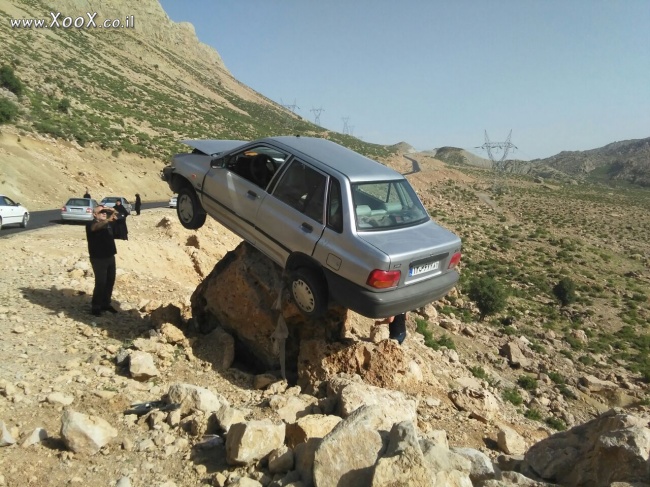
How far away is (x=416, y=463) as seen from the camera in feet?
9.23

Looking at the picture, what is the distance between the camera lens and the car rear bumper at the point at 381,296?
440cm

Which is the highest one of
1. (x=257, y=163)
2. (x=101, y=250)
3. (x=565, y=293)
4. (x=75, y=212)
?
(x=257, y=163)

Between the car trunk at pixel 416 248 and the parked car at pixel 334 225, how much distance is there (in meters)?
0.01

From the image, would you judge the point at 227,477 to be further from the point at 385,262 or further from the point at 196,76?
the point at 196,76

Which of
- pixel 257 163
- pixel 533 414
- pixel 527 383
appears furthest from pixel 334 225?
pixel 527 383

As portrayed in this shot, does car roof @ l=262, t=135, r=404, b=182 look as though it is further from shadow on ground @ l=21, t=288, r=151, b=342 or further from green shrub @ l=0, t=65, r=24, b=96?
green shrub @ l=0, t=65, r=24, b=96

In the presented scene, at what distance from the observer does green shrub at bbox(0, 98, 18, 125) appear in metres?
27.4

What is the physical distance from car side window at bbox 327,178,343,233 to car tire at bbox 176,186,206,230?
2439 mm

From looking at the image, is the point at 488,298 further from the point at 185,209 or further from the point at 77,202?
the point at 77,202

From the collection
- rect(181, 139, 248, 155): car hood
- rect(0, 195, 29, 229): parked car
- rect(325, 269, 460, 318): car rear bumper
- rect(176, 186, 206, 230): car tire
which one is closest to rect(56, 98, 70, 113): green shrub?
rect(0, 195, 29, 229): parked car

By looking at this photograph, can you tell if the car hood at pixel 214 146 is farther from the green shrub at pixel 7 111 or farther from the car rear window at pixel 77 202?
the green shrub at pixel 7 111

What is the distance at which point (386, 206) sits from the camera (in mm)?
5164

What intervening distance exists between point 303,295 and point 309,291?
0.11 metres

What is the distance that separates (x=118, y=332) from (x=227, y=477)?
322 cm
